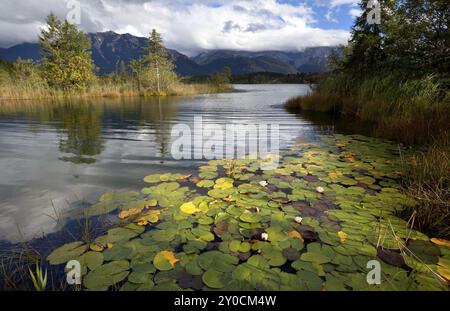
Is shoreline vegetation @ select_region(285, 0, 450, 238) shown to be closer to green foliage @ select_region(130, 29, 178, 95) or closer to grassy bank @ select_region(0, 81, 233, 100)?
grassy bank @ select_region(0, 81, 233, 100)

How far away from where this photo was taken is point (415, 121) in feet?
22.0

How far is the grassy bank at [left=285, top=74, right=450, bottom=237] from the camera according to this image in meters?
2.96

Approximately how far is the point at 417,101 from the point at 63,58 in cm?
3709

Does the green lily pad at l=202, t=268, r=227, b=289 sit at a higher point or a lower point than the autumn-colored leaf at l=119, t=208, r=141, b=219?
lower

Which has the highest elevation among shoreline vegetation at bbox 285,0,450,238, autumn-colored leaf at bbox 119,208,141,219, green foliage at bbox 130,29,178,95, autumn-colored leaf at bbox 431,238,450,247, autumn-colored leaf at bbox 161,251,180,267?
green foliage at bbox 130,29,178,95

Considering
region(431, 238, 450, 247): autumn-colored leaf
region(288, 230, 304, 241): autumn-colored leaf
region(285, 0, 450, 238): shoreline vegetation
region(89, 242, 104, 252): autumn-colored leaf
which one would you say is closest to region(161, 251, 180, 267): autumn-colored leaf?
region(89, 242, 104, 252): autumn-colored leaf

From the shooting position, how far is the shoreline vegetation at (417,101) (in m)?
3.34

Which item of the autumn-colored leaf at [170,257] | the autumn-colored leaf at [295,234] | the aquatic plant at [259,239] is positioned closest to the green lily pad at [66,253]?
the aquatic plant at [259,239]

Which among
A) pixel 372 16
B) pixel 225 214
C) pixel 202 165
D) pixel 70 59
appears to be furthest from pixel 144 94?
pixel 225 214

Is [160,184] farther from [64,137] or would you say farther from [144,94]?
[144,94]

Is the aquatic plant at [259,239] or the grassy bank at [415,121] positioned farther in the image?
the grassy bank at [415,121]

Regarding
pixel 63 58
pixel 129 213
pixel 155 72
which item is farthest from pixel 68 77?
pixel 129 213

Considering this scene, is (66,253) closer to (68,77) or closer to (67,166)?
(67,166)

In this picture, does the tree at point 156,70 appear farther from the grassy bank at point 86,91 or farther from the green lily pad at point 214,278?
the green lily pad at point 214,278
